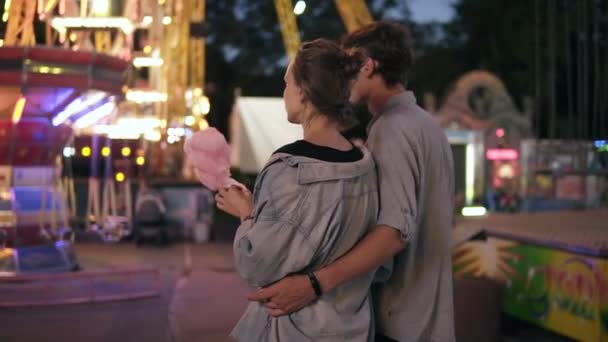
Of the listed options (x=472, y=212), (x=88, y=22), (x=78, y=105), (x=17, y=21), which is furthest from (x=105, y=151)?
(x=472, y=212)

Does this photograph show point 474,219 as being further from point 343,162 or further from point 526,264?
point 343,162

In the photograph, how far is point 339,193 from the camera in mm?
2258

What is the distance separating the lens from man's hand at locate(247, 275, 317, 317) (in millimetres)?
2258

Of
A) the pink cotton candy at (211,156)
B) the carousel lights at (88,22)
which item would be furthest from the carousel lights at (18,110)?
the pink cotton candy at (211,156)

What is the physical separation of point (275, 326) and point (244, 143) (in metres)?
24.6

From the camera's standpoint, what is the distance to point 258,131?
26.2m

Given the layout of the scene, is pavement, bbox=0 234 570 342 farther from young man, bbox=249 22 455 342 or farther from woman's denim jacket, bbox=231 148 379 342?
woman's denim jacket, bbox=231 148 379 342

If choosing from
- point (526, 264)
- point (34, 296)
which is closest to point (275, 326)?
point (526, 264)

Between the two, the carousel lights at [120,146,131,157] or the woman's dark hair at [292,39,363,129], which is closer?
the woman's dark hair at [292,39,363,129]

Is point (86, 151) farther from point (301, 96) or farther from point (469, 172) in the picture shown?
point (469, 172)

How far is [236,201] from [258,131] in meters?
23.8

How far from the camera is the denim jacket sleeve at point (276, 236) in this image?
221 centimetres

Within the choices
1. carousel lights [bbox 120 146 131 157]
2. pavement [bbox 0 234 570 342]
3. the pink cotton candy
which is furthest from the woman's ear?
carousel lights [bbox 120 146 131 157]

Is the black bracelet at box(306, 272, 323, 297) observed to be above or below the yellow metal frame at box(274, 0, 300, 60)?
below
